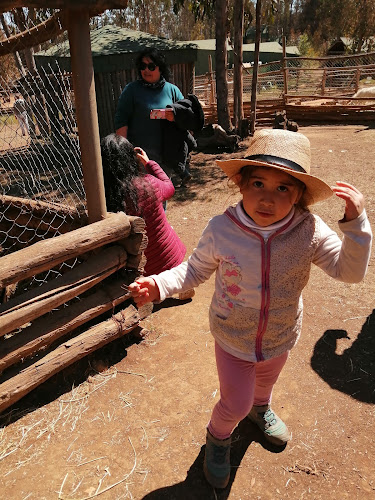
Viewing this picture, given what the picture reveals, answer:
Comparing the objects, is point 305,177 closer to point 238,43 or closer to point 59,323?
point 59,323

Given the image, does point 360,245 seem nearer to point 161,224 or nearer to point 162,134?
point 161,224

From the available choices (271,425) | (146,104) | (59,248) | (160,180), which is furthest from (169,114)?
(271,425)

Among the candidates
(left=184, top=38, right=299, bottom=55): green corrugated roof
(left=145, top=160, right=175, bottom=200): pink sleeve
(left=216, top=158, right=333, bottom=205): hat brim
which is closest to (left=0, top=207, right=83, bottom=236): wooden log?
(left=145, top=160, right=175, bottom=200): pink sleeve

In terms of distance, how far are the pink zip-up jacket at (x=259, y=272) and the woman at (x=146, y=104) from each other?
237cm

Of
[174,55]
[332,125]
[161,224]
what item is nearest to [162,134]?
[161,224]

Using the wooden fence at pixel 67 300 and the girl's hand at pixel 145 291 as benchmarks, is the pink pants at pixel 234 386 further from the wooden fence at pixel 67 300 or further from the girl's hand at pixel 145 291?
the wooden fence at pixel 67 300

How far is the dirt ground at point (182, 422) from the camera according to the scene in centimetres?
197

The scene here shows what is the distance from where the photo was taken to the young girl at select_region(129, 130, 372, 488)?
143 centimetres

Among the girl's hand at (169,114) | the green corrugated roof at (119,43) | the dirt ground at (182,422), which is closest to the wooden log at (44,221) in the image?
the dirt ground at (182,422)

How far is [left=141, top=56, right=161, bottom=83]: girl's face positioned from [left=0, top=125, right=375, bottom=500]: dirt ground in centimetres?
191

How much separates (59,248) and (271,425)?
60.4 inches

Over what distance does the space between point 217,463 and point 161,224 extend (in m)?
1.71

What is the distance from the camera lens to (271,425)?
2139mm

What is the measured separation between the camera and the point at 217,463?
1.91m
